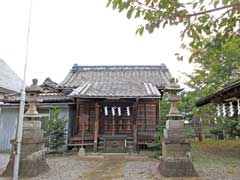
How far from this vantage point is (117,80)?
16.0 meters

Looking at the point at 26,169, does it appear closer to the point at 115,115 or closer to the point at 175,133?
the point at 175,133

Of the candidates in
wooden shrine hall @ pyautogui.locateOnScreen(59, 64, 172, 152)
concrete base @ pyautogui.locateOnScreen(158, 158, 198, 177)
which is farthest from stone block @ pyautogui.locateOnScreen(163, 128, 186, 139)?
wooden shrine hall @ pyautogui.locateOnScreen(59, 64, 172, 152)

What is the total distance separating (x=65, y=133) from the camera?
1264cm

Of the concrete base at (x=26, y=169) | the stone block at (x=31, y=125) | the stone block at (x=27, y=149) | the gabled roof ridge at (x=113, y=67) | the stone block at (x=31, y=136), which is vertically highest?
the gabled roof ridge at (x=113, y=67)

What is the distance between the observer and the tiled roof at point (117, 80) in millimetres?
12211

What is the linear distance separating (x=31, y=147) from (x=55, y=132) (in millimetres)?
5007

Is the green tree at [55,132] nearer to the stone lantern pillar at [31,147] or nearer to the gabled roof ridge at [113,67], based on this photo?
the stone lantern pillar at [31,147]

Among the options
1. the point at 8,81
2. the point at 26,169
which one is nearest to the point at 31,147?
the point at 26,169

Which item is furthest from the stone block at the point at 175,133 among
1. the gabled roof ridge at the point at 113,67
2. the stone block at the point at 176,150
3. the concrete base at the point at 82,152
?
the gabled roof ridge at the point at 113,67

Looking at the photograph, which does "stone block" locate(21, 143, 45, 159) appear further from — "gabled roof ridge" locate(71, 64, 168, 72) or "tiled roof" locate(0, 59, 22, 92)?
"gabled roof ridge" locate(71, 64, 168, 72)

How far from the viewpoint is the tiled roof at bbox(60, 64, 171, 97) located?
12.2 metres

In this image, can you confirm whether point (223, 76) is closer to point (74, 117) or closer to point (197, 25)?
point (74, 117)

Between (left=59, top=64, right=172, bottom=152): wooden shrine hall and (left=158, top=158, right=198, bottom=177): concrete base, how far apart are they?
4966 mm

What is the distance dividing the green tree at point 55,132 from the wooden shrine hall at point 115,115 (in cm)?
69
